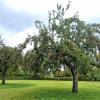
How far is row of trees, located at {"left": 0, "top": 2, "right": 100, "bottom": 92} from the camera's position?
33.9 m

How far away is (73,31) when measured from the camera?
36312 millimetres

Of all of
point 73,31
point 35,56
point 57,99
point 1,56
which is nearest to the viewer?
point 57,99

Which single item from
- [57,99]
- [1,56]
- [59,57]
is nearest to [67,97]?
[57,99]

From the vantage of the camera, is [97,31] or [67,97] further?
[97,31]

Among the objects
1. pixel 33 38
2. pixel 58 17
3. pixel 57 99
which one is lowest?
pixel 57 99

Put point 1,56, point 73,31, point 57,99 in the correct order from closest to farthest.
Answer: point 57,99 → point 73,31 → point 1,56

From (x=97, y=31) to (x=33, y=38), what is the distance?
768 cm

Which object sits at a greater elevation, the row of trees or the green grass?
the row of trees

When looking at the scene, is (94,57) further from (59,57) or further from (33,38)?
(33,38)

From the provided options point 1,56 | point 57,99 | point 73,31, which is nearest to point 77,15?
point 73,31

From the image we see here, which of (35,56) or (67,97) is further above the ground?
(35,56)

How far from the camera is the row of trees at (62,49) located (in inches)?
1334

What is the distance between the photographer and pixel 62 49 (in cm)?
3331

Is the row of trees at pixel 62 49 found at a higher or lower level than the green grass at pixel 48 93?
higher
